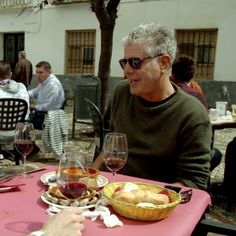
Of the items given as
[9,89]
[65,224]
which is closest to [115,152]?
[65,224]

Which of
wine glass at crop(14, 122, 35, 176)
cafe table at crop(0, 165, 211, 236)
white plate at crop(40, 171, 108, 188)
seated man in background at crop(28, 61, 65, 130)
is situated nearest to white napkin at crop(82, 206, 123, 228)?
cafe table at crop(0, 165, 211, 236)

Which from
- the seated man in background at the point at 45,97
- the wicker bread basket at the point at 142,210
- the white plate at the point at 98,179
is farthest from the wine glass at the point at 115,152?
the seated man in background at the point at 45,97

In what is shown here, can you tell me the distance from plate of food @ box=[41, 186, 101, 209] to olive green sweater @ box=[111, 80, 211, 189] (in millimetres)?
751

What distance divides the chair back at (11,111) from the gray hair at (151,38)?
10.1ft

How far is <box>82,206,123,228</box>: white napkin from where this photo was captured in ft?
5.04

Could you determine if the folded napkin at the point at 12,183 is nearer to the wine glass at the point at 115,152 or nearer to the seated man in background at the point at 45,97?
the wine glass at the point at 115,152

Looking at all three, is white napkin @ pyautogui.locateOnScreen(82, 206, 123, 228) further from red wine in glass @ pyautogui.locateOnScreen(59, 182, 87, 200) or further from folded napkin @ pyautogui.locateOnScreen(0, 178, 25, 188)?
folded napkin @ pyautogui.locateOnScreen(0, 178, 25, 188)

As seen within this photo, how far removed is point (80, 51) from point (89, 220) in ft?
47.8

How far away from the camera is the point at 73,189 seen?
5.06 ft

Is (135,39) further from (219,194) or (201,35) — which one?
(201,35)

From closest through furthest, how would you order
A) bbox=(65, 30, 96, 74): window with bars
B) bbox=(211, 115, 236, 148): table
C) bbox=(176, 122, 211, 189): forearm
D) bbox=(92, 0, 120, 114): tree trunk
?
bbox=(176, 122, 211, 189): forearm
bbox=(211, 115, 236, 148): table
bbox=(92, 0, 120, 114): tree trunk
bbox=(65, 30, 96, 74): window with bars

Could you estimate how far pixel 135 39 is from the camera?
241cm

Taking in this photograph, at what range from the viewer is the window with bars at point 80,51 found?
50.9ft

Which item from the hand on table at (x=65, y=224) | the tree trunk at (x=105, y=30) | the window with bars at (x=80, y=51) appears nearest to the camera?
the hand on table at (x=65, y=224)
